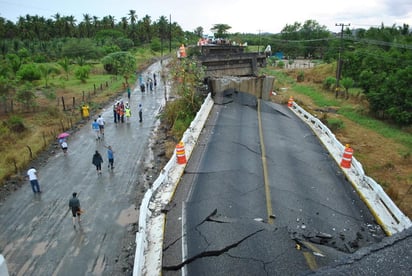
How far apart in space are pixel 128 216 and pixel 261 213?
554 centimetres

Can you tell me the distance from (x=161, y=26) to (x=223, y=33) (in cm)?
3456

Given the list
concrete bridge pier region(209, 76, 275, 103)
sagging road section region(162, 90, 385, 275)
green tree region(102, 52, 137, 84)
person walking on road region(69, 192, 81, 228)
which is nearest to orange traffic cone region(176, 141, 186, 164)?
sagging road section region(162, 90, 385, 275)

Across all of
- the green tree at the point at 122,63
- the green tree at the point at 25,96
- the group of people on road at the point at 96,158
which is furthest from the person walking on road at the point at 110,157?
the green tree at the point at 122,63

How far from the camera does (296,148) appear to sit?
1484 cm

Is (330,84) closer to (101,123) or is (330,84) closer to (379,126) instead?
(379,126)

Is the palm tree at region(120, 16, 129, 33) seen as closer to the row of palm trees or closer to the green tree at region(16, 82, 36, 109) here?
the row of palm trees

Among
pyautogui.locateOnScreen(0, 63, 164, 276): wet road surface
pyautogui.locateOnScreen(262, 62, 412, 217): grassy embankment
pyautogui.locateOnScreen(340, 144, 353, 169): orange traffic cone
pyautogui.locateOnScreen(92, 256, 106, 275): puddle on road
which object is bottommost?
pyautogui.locateOnScreen(92, 256, 106, 275): puddle on road

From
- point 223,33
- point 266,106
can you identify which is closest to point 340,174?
point 266,106

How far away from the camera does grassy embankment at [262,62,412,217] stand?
49.8 feet

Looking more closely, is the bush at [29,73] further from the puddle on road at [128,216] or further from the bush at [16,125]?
the puddle on road at [128,216]

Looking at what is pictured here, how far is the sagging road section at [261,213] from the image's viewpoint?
678 cm

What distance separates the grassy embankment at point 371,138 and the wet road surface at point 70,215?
11053 mm

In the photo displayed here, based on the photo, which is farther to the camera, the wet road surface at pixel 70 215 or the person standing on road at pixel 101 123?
the person standing on road at pixel 101 123

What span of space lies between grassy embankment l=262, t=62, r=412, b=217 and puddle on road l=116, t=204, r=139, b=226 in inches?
404
